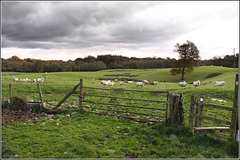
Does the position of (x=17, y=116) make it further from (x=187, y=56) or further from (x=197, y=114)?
(x=187, y=56)

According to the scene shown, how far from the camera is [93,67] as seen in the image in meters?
107

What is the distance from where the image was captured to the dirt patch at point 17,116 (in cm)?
822

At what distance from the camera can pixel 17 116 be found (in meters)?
8.96

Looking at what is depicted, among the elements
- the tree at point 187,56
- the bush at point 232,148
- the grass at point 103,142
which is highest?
the tree at point 187,56

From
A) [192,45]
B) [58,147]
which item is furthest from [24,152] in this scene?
[192,45]

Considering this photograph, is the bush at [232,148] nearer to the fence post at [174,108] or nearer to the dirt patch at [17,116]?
the fence post at [174,108]

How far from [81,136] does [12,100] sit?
6.43 m

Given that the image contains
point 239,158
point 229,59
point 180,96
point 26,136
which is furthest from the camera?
point 229,59

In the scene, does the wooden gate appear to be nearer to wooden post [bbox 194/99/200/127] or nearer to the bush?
wooden post [bbox 194/99/200/127]

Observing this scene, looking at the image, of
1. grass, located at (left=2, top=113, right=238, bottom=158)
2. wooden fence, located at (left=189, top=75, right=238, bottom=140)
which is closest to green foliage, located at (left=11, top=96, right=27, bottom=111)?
grass, located at (left=2, top=113, right=238, bottom=158)

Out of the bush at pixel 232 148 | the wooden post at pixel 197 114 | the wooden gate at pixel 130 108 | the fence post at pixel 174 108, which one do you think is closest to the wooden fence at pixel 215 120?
the wooden post at pixel 197 114

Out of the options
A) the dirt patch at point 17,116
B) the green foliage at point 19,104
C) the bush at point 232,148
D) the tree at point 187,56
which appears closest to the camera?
the bush at point 232,148

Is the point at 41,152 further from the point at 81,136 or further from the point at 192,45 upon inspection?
the point at 192,45

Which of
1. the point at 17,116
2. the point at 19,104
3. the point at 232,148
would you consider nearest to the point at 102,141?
the point at 232,148
